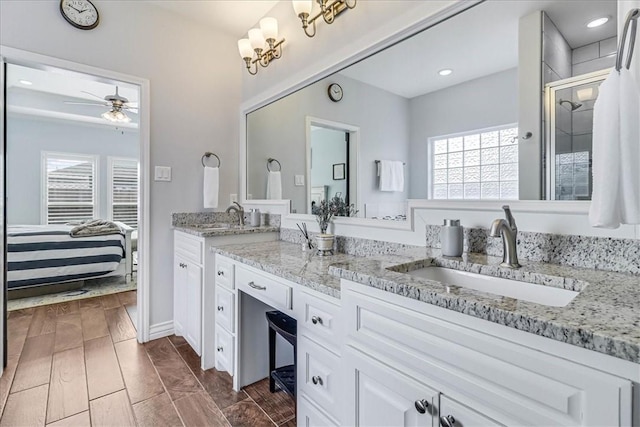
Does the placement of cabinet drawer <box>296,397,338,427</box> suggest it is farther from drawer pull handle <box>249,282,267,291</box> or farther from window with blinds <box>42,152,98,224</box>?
window with blinds <box>42,152,98,224</box>

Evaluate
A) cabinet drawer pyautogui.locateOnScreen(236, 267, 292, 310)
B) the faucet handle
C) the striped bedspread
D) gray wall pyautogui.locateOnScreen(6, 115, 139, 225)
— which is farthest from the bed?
the faucet handle

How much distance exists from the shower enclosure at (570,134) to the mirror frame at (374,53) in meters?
0.05

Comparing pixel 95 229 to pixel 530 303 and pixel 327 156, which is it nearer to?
pixel 327 156

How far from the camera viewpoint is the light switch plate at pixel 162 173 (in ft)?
8.14

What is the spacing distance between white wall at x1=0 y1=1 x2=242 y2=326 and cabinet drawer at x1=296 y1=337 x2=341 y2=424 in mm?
1692

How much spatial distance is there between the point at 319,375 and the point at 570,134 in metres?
1.24

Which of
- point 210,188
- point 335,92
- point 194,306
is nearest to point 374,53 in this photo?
point 335,92

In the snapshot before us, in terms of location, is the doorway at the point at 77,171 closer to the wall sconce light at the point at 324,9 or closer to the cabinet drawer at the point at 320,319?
the wall sconce light at the point at 324,9

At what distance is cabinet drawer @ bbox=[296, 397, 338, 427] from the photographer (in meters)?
1.21

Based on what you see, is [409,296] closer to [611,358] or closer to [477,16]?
[611,358]

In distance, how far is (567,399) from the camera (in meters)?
0.58

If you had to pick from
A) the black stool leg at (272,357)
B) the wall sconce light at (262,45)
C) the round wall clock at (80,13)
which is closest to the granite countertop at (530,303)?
the black stool leg at (272,357)

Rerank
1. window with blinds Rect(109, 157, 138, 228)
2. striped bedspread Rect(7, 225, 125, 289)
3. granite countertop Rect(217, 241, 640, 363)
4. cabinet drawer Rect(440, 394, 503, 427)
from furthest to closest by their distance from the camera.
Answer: window with blinds Rect(109, 157, 138, 228), striped bedspread Rect(7, 225, 125, 289), cabinet drawer Rect(440, 394, 503, 427), granite countertop Rect(217, 241, 640, 363)

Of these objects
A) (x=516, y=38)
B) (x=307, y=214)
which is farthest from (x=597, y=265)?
(x=307, y=214)
